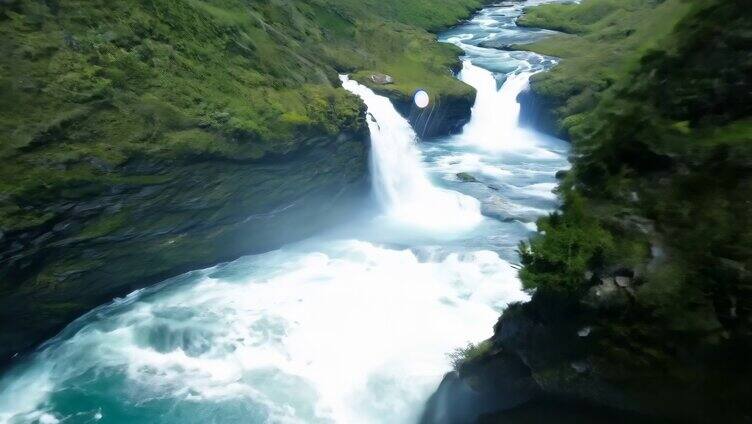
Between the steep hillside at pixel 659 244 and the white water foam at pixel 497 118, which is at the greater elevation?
the steep hillside at pixel 659 244

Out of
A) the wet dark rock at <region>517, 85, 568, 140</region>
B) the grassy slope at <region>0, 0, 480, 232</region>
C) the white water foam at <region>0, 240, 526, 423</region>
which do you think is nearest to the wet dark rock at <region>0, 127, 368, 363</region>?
the grassy slope at <region>0, 0, 480, 232</region>

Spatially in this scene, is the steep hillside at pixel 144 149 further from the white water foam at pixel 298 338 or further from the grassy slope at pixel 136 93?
the white water foam at pixel 298 338

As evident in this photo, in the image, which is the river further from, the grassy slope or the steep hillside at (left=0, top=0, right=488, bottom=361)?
the grassy slope

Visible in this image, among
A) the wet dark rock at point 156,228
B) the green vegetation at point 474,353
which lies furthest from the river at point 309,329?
the green vegetation at point 474,353

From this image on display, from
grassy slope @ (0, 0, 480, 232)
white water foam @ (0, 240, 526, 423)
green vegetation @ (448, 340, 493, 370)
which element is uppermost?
grassy slope @ (0, 0, 480, 232)

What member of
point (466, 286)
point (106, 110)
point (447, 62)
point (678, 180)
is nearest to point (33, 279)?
point (106, 110)

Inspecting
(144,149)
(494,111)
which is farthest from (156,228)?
(494,111)

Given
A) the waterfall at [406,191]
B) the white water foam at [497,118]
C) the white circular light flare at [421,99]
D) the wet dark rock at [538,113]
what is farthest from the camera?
the wet dark rock at [538,113]
